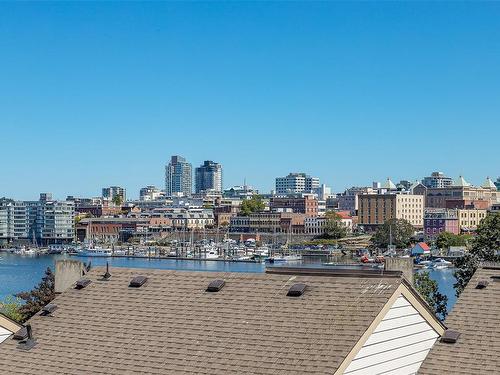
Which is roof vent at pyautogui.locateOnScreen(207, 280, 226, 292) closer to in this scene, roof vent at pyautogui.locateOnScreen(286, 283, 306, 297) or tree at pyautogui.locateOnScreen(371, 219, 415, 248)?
roof vent at pyautogui.locateOnScreen(286, 283, 306, 297)

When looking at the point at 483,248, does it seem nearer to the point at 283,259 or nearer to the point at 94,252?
the point at 283,259

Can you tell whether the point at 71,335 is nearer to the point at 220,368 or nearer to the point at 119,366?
the point at 119,366

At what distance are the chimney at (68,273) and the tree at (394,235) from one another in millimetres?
153366

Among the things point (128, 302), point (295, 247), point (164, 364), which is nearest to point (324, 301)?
point (164, 364)

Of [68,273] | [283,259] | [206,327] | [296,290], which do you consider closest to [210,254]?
[283,259]

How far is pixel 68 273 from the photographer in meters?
17.3

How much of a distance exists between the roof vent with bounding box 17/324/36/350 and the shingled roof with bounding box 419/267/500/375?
5.59 meters

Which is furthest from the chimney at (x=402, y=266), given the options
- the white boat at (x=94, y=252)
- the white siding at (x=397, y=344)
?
the white boat at (x=94, y=252)

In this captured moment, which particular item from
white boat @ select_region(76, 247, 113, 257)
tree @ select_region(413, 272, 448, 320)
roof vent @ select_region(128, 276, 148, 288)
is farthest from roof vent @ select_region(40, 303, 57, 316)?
white boat @ select_region(76, 247, 113, 257)

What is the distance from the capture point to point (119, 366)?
1303 cm

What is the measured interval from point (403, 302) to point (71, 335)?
4.82 metres

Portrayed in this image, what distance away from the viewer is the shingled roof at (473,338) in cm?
1282

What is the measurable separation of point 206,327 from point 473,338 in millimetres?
3673

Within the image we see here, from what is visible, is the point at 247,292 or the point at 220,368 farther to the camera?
the point at 247,292
